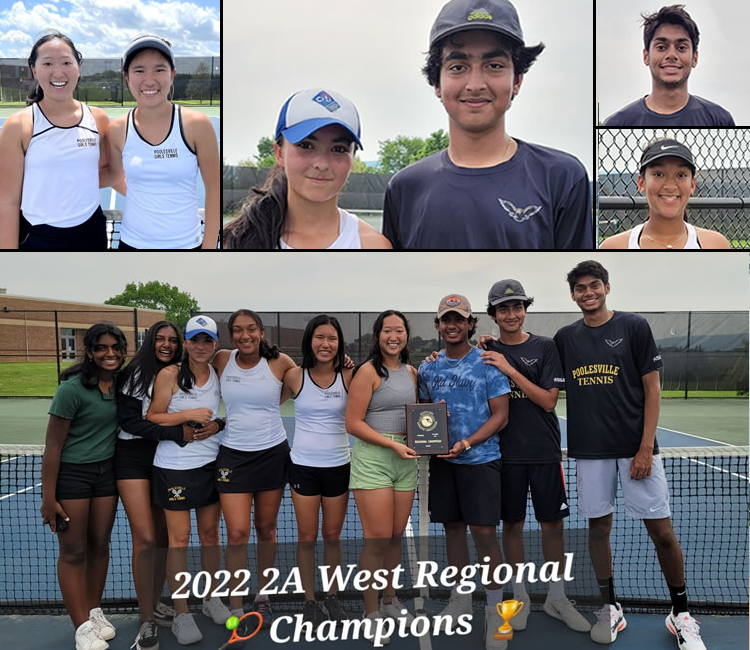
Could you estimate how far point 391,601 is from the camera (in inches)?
94.5

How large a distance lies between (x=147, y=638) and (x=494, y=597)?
1.30 m

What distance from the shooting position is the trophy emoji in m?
2.36

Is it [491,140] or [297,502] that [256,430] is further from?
[491,140]

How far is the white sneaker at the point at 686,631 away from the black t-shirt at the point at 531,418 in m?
0.76

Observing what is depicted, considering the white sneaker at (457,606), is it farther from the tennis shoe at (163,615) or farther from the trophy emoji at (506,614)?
the tennis shoe at (163,615)

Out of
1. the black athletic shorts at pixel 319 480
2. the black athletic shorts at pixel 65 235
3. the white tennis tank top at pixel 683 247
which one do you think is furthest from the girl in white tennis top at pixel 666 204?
the black athletic shorts at pixel 65 235

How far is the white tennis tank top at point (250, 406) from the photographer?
2.42 m

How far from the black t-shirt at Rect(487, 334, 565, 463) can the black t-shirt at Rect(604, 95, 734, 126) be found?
0.87 metres

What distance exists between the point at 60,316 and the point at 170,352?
103 inches

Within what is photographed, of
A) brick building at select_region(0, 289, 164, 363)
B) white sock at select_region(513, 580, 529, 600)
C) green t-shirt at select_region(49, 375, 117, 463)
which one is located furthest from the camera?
brick building at select_region(0, 289, 164, 363)

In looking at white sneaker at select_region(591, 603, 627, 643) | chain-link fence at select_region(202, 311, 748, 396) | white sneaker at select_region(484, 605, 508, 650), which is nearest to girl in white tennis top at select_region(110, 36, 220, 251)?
chain-link fence at select_region(202, 311, 748, 396)

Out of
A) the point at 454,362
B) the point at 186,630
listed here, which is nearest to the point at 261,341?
the point at 454,362

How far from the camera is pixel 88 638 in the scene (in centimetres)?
236

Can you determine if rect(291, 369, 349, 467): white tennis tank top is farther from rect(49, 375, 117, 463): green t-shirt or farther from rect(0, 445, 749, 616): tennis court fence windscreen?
rect(49, 375, 117, 463): green t-shirt
